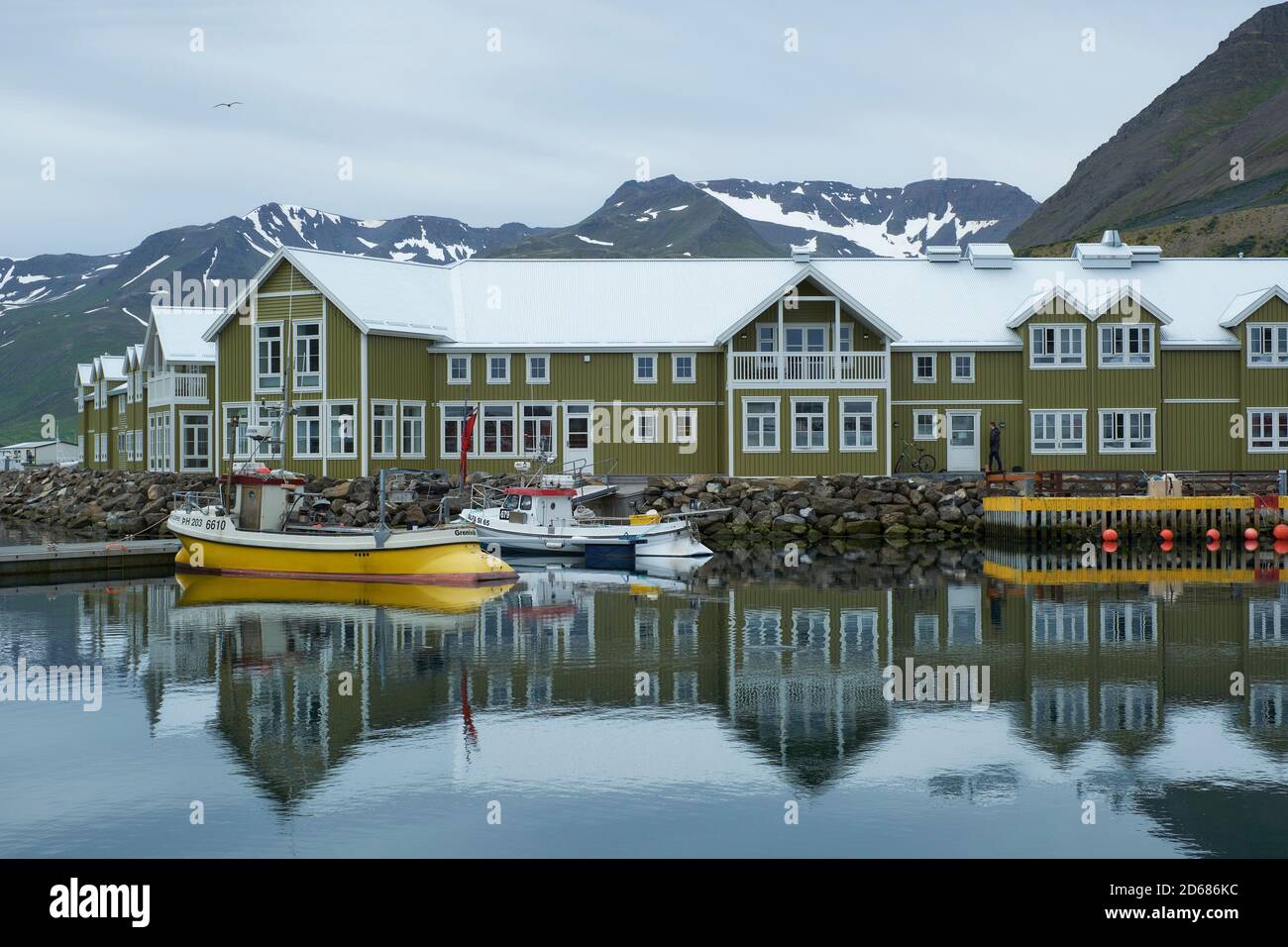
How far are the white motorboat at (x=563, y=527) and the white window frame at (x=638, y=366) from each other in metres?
9.02

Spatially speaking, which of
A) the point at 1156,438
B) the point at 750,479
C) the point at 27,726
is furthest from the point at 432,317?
the point at 27,726

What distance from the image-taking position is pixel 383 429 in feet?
153

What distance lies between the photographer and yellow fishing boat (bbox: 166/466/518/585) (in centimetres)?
3192

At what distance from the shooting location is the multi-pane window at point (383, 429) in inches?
1823

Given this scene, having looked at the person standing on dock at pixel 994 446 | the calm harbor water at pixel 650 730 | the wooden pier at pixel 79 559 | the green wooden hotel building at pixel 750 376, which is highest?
the green wooden hotel building at pixel 750 376

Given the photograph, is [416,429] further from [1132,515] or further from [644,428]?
[1132,515]

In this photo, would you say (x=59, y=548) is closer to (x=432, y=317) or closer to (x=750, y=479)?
(x=432, y=317)

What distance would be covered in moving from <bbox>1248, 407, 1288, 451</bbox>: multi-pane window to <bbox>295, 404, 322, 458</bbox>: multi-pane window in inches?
1314

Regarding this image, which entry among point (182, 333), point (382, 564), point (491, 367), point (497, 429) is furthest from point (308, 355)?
point (382, 564)

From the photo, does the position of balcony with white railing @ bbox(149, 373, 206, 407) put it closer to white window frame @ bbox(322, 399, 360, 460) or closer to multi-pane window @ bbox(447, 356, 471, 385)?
white window frame @ bbox(322, 399, 360, 460)

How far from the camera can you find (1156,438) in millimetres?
48750

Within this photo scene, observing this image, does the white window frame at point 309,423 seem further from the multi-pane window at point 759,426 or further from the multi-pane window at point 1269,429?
the multi-pane window at point 1269,429

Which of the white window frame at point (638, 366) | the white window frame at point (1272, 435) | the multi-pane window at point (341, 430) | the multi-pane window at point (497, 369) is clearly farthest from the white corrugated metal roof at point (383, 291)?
the white window frame at point (1272, 435)

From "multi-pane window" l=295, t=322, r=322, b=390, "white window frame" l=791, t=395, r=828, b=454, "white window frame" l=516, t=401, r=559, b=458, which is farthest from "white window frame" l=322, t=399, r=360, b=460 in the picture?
"white window frame" l=791, t=395, r=828, b=454
